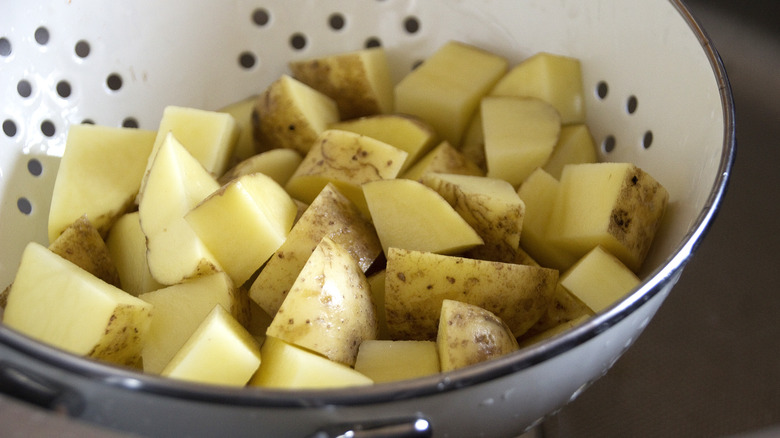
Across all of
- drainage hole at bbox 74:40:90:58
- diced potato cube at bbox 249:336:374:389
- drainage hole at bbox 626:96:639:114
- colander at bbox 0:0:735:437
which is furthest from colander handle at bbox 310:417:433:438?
drainage hole at bbox 74:40:90:58

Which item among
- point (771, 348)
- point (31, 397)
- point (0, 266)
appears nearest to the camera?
point (31, 397)

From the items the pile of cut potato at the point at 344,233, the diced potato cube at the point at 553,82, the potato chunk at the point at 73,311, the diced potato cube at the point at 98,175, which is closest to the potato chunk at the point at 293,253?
the pile of cut potato at the point at 344,233

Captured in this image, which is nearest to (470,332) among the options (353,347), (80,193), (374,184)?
(353,347)

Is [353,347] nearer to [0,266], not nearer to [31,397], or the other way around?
[31,397]

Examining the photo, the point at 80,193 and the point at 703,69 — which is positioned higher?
the point at 703,69

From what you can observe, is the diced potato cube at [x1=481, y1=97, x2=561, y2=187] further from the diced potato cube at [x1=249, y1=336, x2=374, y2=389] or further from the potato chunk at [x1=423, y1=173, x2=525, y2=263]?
the diced potato cube at [x1=249, y1=336, x2=374, y2=389]

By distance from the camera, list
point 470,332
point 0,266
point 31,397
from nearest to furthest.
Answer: point 31,397 → point 470,332 → point 0,266

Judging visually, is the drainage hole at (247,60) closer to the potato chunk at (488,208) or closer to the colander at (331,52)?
the colander at (331,52)
